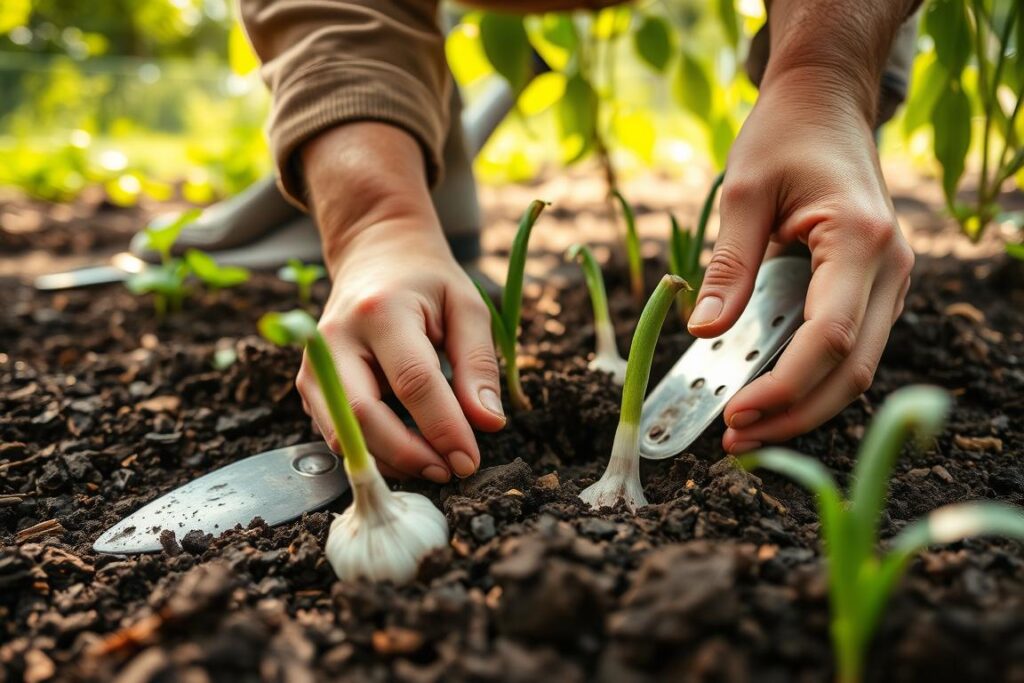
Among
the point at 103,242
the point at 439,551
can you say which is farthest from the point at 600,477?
the point at 103,242

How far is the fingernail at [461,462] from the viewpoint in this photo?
1.00m

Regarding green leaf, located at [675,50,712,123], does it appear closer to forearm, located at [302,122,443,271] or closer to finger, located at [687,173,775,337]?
forearm, located at [302,122,443,271]

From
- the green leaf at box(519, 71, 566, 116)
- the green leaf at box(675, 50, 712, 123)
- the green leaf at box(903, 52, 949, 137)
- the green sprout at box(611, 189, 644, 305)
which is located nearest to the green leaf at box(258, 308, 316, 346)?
the green sprout at box(611, 189, 644, 305)

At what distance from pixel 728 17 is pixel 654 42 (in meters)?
0.21

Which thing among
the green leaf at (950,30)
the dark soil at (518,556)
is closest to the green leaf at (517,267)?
the dark soil at (518,556)

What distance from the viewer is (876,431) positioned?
549mm

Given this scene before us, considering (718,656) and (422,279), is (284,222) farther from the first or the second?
(718,656)

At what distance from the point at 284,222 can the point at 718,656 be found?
88.2 inches

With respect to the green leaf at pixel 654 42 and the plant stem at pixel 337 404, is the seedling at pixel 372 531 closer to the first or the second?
the plant stem at pixel 337 404

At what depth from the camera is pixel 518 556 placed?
710mm

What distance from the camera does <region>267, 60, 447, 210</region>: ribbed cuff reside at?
139 centimetres

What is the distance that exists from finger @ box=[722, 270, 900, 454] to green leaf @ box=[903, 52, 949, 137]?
859 mm

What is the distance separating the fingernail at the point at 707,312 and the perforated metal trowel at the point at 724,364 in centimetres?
15

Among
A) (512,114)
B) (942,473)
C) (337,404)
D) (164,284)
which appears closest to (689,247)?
(942,473)
